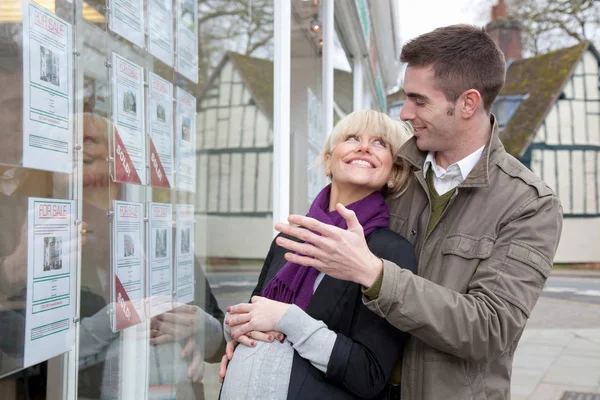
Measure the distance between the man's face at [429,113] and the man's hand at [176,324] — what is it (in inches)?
45.5

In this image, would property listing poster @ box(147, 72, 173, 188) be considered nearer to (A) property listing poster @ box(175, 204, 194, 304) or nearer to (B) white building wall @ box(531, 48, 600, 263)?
(A) property listing poster @ box(175, 204, 194, 304)

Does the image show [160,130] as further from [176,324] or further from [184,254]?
[176,324]

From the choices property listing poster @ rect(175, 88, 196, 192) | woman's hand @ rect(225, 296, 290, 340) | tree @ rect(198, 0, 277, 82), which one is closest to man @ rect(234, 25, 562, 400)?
woman's hand @ rect(225, 296, 290, 340)

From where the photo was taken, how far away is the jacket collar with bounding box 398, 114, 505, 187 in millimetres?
1713

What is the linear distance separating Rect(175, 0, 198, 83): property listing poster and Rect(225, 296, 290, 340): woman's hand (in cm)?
113

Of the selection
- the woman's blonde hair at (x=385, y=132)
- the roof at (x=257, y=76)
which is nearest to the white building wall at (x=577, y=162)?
the roof at (x=257, y=76)

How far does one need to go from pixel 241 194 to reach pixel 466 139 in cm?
161

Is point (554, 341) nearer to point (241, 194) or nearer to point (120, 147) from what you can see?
point (241, 194)

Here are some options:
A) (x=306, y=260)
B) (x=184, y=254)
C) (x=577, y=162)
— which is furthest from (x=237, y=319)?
(x=577, y=162)

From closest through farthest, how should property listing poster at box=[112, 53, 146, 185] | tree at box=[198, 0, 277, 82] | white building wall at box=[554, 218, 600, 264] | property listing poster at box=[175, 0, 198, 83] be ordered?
property listing poster at box=[112, 53, 146, 185]
property listing poster at box=[175, 0, 198, 83]
tree at box=[198, 0, 277, 82]
white building wall at box=[554, 218, 600, 264]

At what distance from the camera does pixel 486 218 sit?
168 cm

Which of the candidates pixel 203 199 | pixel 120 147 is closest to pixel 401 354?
pixel 120 147

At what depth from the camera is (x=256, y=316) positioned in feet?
5.60

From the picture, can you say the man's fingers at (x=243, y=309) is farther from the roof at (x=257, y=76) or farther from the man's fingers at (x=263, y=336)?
the roof at (x=257, y=76)
